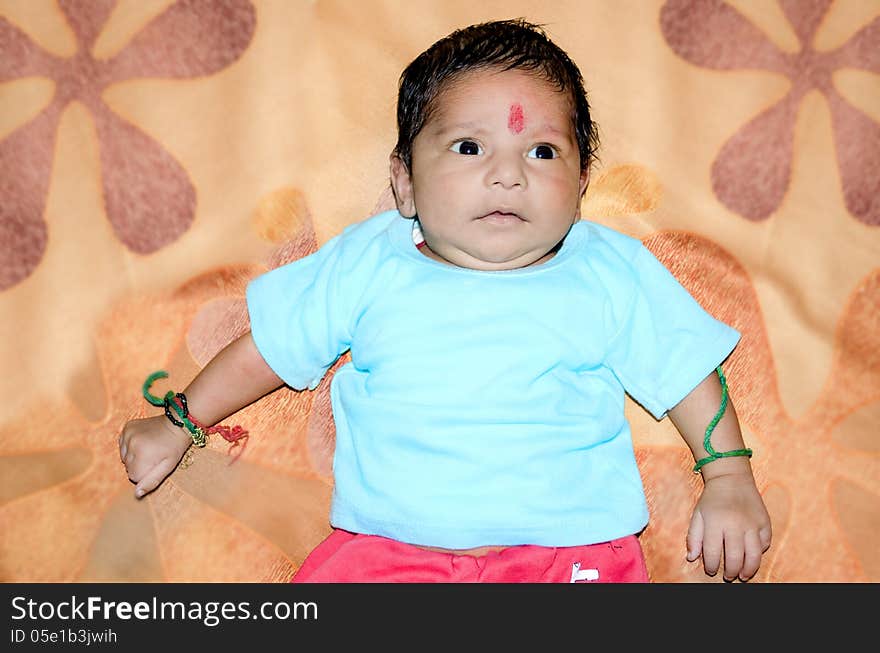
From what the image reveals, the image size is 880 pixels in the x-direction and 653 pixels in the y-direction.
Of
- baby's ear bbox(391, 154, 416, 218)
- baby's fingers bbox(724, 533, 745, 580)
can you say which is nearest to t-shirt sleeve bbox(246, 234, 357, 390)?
baby's ear bbox(391, 154, 416, 218)

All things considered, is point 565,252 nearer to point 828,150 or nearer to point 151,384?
point 828,150

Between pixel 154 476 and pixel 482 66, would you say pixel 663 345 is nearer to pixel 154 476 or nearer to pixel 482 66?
pixel 482 66

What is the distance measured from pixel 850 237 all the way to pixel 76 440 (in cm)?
130

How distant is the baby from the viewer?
4.49 ft

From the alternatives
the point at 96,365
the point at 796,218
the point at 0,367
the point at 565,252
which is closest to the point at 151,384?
the point at 96,365

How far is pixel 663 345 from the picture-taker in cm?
148

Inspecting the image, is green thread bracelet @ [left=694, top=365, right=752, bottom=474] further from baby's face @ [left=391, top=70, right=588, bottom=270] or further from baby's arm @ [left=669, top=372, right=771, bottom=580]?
baby's face @ [left=391, top=70, right=588, bottom=270]

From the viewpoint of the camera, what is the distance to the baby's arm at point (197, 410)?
1489 millimetres

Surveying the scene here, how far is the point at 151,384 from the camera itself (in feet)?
5.08

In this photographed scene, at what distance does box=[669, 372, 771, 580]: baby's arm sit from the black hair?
43cm

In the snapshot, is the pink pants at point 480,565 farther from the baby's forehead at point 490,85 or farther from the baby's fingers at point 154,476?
the baby's forehead at point 490,85

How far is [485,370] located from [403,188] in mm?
329
